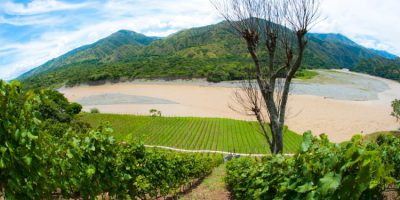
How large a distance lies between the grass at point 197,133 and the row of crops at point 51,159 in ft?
134

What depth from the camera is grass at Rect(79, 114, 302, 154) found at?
58.4 m

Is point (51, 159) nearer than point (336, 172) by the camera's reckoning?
No

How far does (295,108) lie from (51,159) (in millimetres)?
92216

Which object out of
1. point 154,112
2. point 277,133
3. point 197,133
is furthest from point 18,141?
point 154,112

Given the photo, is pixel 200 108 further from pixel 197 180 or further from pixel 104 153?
pixel 104 153

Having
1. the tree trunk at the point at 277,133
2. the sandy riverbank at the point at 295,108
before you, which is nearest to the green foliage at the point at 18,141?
the tree trunk at the point at 277,133

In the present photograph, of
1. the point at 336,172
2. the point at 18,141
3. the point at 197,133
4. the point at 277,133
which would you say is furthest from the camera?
the point at 197,133

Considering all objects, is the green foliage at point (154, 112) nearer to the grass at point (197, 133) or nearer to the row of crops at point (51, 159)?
the grass at point (197, 133)

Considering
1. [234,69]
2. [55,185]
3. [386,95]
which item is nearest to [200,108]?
[234,69]

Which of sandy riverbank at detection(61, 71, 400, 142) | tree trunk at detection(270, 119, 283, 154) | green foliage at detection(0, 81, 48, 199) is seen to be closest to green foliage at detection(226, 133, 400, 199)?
green foliage at detection(0, 81, 48, 199)

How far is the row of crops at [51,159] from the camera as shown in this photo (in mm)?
5820

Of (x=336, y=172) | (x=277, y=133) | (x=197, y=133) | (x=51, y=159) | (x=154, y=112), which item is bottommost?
(x=197, y=133)

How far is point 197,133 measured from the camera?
6762 centimetres

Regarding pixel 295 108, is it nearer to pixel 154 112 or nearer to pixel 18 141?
pixel 154 112
